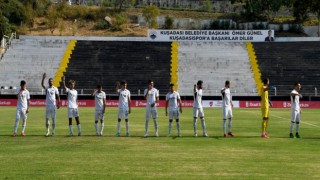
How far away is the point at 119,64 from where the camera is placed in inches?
2650

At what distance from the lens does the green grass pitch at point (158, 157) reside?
13984mm

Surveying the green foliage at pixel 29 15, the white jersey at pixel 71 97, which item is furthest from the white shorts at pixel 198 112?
the green foliage at pixel 29 15

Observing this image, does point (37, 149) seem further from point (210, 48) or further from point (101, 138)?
point (210, 48)

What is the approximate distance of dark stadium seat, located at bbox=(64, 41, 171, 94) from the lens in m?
62.2

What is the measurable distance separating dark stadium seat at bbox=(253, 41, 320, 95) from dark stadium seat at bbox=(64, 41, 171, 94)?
12.2 m

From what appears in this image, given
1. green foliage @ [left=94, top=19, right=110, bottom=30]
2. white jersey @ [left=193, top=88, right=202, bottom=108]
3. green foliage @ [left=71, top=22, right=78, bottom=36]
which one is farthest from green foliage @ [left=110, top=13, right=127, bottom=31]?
white jersey @ [left=193, top=88, right=202, bottom=108]

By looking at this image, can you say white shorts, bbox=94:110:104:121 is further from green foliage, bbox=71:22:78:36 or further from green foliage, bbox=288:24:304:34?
green foliage, bbox=288:24:304:34

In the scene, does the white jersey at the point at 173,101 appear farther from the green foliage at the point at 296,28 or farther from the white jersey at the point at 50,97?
the green foliage at the point at 296,28

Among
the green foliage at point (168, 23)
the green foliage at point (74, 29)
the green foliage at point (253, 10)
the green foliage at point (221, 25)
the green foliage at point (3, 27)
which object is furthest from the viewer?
the green foliage at point (253, 10)

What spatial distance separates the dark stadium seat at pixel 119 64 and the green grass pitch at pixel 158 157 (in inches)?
1465

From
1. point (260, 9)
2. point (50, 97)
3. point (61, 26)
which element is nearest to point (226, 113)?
point (50, 97)

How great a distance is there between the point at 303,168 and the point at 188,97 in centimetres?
4084

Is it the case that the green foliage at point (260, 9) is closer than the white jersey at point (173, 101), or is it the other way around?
the white jersey at point (173, 101)

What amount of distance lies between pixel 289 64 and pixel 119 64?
21.0m
